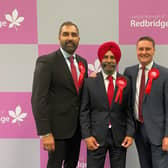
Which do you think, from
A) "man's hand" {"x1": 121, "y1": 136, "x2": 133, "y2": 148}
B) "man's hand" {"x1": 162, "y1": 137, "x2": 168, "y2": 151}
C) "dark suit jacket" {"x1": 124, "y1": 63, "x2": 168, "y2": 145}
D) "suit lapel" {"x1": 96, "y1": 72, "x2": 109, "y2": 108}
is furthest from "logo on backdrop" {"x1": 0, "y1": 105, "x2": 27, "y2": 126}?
"man's hand" {"x1": 162, "y1": 137, "x2": 168, "y2": 151}

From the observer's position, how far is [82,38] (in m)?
2.35

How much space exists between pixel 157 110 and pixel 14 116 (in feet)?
4.66

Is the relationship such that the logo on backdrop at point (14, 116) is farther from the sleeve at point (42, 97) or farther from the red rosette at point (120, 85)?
the red rosette at point (120, 85)

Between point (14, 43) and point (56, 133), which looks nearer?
point (56, 133)

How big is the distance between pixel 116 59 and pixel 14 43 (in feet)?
3.76

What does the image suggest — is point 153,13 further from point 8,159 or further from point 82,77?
point 8,159

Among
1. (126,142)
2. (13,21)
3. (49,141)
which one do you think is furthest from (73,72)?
(13,21)

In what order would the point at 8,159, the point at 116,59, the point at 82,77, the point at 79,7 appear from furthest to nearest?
the point at 8,159
the point at 79,7
the point at 82,77
the point at 116,59

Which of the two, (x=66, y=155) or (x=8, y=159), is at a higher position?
(x=66, y=155)

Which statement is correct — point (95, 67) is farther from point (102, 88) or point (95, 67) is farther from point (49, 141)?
point (49, 141)

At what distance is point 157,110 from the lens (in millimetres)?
1757

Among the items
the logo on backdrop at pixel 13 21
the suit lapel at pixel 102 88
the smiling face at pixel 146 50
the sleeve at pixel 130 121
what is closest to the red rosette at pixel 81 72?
the suit lapel at pixel 102 88

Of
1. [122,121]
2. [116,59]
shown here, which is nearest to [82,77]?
[116,59]

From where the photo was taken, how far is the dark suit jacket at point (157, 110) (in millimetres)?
1739
